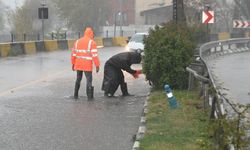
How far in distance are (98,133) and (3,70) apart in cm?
1372

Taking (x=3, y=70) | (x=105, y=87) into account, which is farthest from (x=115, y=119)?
(x=3, y=70)

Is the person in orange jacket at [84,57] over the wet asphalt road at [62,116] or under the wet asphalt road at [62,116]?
over

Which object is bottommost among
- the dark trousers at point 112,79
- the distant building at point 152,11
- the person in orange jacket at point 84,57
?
the dark trousers at point 112,79

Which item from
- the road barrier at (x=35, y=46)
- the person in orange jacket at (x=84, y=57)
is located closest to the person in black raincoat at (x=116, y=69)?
the person in orange jacket at (x=84, y=57)

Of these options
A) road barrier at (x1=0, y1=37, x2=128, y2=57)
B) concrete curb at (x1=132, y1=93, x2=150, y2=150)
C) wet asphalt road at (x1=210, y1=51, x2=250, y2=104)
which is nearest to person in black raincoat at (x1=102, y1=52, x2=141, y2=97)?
wet asphalt road at (x1=210, y1=51, x2=250, y2=104)

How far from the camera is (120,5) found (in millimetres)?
88688

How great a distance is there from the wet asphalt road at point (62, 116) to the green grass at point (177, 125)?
36cm

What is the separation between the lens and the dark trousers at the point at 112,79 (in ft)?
48.7

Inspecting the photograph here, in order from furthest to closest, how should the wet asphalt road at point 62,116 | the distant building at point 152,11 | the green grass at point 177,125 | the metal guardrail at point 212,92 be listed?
the distant building at point 152,11
the wet asphalt road at point 62,116
the green grass at point 177,125
the metal guardrail at point 212,92

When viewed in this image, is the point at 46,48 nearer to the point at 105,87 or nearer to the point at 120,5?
the point at 105,87

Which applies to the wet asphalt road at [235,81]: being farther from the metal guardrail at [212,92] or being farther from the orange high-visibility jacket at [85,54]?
the orange high-visibility jacket at [85,54]

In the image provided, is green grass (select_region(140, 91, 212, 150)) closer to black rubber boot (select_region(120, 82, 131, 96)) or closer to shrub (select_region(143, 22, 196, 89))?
shrub (select_region(143, 22, 196, 89))

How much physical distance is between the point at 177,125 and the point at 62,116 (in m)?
2.73

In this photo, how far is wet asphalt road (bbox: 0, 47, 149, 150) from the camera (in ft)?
30.0
